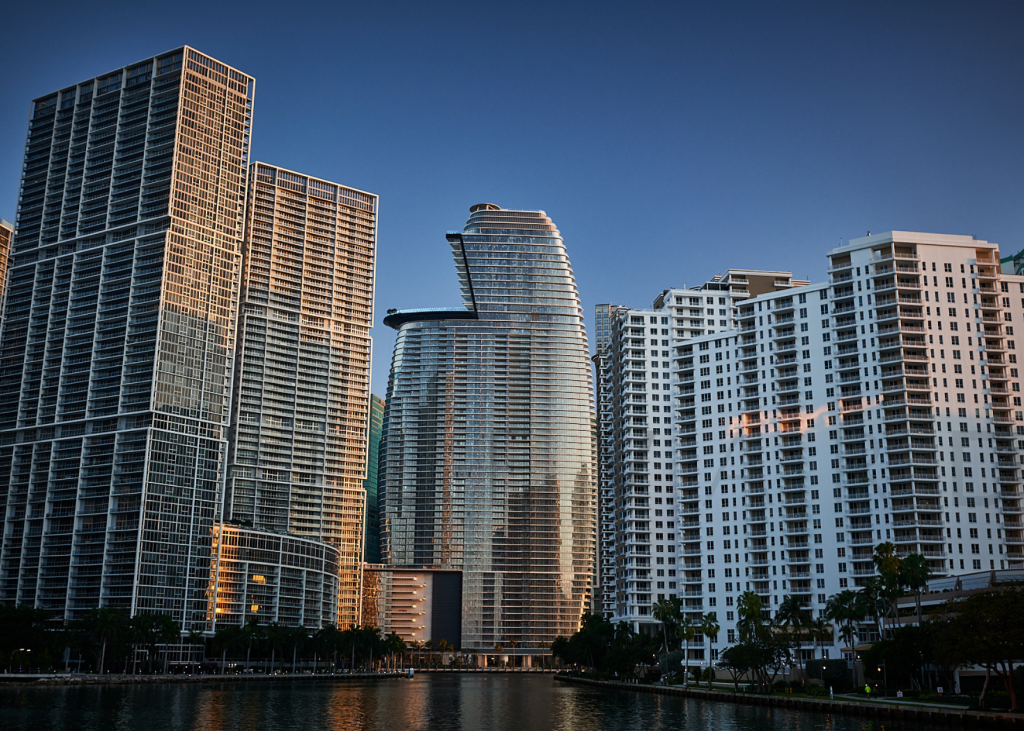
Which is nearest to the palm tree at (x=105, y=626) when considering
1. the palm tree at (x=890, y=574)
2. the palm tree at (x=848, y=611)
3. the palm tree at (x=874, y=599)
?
the palm tree at (x=848, y=611)

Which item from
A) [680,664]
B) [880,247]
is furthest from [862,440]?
[680,664]

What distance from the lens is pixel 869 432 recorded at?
17688 cm

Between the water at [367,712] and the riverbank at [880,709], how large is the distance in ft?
7.81

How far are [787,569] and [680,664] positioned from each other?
87.9 ft

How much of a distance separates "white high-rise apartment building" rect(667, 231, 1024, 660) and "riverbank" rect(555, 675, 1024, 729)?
49173 mm

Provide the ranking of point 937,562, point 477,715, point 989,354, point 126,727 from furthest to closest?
point 989,354 → point 937,562 → point 477,715 → point 126,727

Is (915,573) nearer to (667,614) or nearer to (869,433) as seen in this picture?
(869,433)

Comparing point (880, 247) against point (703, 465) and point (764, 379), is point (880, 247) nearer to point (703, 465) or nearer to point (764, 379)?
point (764, 379)

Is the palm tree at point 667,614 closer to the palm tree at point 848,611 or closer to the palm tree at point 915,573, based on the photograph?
the palm tree at point 848,611

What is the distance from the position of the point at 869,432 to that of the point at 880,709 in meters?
87.4

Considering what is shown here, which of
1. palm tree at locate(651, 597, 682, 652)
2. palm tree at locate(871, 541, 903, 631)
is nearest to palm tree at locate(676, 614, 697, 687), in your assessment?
palm tree at locate(651, 597, 682, 652)

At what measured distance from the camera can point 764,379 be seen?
19350 cm

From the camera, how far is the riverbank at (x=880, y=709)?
82750mm

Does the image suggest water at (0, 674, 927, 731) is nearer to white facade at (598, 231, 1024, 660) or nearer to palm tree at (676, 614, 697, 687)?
palm tree at (676, 614, 697, 687)
